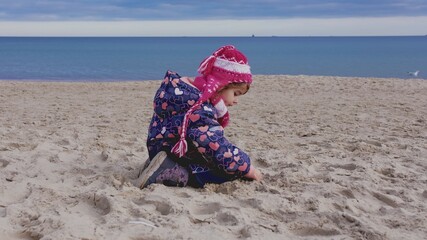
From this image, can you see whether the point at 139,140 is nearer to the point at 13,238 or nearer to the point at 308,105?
the point at 13,238

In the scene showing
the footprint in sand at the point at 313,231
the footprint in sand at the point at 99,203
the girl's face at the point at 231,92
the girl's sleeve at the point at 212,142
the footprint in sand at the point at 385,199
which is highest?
the girl's face at the point at 231,92

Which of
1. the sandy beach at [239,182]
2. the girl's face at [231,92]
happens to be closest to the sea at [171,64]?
the sandy beach at [239,182]

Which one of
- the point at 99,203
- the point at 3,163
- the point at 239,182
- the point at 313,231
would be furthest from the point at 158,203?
the point at 3,163

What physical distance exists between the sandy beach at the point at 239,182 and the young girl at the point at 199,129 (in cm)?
12

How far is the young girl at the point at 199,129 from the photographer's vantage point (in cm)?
368

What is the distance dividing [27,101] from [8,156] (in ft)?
14.4

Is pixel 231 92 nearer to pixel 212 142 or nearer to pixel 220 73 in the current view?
pixel 220 73

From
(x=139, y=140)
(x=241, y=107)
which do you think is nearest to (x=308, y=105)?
(x=241, y=107)

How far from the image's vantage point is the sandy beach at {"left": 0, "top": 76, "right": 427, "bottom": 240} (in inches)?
118

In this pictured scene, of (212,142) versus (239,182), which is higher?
(212,142)

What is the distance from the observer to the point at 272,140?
5543 mm

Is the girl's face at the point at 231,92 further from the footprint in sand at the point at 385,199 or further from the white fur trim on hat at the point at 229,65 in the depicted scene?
the footprint in sand at the point at 385,199

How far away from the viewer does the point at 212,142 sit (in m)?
3.64

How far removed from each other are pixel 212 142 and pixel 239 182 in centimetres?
39
